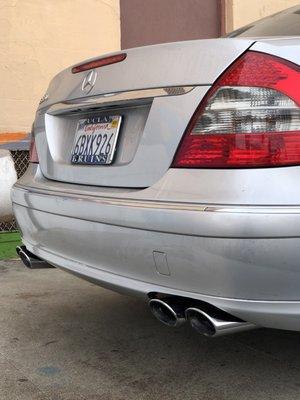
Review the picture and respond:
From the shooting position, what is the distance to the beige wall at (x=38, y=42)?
20.3 feet

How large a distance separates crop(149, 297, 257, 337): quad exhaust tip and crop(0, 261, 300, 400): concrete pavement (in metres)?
0.51

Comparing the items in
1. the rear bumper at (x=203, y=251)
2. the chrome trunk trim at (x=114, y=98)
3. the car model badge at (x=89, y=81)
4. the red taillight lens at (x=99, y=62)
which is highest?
the red taillight lens at (x=99, y=62)

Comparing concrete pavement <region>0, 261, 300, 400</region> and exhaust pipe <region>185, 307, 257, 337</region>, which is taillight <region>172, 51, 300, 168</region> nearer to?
exhaust pipe <region>185, 307, 257, 337</region>

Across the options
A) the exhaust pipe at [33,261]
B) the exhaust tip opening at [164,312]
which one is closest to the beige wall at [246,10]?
the exhaust pipe at [33,261]

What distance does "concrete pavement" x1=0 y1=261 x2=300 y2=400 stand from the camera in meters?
2.61

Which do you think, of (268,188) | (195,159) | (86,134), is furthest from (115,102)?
(268,188)

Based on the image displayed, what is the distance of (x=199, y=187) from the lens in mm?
2102

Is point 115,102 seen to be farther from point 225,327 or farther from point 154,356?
point 154,356

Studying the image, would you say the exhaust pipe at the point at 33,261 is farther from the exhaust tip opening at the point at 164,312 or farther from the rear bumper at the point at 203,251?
the exhaust tip opening at the point at 164,312

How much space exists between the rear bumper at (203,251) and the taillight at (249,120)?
198 millimetres

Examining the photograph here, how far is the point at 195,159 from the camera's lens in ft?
7.10

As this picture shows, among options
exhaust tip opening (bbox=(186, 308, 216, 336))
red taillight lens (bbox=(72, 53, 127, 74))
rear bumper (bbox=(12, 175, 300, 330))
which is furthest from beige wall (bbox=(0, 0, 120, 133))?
exhaust tip opening (bbox=(186, 308, 216, 336))

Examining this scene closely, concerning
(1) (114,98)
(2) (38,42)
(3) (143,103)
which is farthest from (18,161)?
(3) (143,103)

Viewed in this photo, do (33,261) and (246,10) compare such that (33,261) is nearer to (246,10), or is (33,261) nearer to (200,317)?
(200,317)
